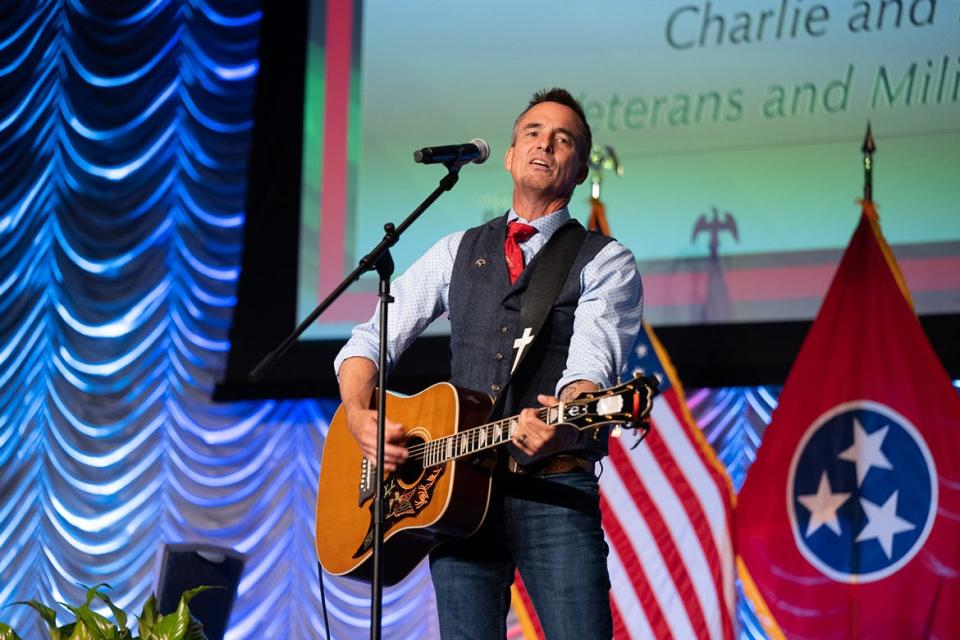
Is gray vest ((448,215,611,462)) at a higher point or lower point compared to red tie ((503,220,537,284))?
lower

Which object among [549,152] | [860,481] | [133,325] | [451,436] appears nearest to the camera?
[451,436]

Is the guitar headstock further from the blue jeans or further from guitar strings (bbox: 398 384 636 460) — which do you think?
the blue jeans

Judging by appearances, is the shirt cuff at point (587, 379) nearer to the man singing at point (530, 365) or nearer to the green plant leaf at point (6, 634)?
the man singing at point (530, 365)

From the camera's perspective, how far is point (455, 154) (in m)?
2.83

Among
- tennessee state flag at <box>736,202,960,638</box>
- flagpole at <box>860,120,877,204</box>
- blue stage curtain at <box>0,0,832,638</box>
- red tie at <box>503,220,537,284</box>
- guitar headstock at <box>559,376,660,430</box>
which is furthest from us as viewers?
blue stage curtain at <box>0,0,832,638</box>

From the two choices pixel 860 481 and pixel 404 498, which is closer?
pixel 404 498

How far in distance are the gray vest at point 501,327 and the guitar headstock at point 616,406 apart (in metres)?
0.20

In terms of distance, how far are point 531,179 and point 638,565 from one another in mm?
2108

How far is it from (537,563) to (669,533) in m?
2.01

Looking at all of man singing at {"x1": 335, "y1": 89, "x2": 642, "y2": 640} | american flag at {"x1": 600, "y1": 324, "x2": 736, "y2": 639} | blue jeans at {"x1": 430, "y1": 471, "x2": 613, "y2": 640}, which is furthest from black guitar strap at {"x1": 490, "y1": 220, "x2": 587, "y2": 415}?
american flag at {"x1": 600, "y1": 324, "x2": 736, "y2": 639}

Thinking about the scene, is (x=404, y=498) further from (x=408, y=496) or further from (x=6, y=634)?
(x=6, y=634)

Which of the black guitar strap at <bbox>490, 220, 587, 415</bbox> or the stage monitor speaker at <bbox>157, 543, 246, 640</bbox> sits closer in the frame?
the black guitar strap at <bbox>490, 220, 587, 415</bbox>

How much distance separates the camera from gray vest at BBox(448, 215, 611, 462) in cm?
274

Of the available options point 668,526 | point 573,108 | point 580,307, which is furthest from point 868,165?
point 580,307
